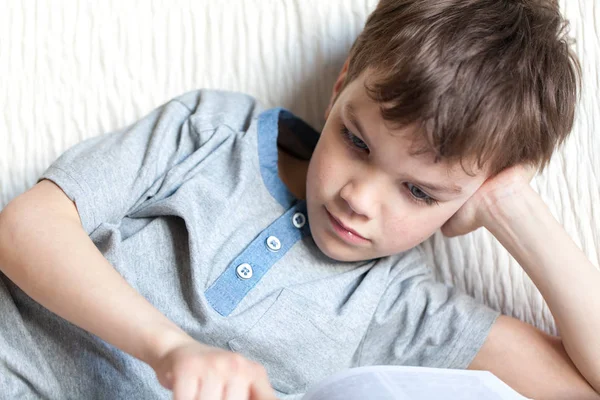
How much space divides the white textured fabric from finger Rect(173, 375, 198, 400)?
0.56 m

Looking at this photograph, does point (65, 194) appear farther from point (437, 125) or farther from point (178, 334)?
point (437, 125)

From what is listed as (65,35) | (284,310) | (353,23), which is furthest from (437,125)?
(65,35)

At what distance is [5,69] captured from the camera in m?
1.05

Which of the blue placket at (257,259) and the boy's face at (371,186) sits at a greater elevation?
the boy's face at (371,186)

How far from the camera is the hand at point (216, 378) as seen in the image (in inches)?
22.5

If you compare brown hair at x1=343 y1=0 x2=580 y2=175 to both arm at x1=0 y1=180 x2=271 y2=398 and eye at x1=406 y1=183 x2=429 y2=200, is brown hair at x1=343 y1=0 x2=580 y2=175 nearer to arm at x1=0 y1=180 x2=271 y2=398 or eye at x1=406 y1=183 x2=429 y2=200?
eye at x1=406 y1=183 x2=429 y2=200

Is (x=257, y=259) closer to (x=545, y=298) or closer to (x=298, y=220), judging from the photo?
(x=298, y=220)

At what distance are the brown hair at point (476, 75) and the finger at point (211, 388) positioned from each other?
0.34 metres

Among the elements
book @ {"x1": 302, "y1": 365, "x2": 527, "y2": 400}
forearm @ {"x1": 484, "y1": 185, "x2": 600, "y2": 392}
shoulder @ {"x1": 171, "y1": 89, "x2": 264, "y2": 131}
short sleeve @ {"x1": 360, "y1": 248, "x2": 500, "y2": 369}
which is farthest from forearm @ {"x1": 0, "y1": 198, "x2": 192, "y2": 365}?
Result: forearm @ {"x1": 484, "y1": 185, "x2": 600, "y2": 392}

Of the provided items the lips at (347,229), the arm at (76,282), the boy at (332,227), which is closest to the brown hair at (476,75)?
the boy at (332,227)

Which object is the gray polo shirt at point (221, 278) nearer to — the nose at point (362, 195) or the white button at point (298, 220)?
the white button at point (298, 220)

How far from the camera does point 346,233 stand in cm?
88

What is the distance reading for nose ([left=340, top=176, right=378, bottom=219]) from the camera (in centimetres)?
83

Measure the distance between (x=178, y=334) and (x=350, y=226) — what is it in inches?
10.8
